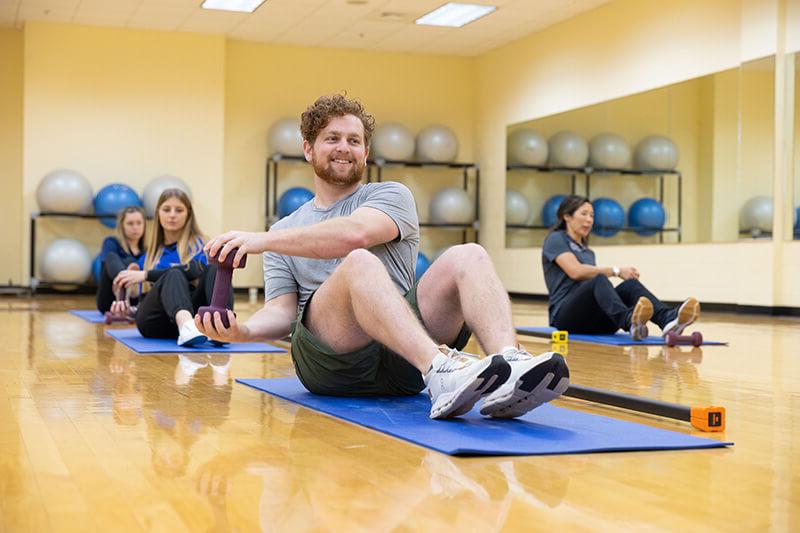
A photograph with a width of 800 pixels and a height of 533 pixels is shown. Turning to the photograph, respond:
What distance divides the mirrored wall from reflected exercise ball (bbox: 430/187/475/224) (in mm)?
705

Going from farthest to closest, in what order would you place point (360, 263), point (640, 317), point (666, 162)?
point (666, 162), point (640, 317), point (360, 263)

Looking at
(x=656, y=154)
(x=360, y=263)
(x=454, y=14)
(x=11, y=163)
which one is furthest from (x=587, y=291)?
(x=11, y=163)

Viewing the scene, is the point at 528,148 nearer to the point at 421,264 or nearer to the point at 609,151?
the point at 609,151

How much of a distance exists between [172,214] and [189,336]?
62cm

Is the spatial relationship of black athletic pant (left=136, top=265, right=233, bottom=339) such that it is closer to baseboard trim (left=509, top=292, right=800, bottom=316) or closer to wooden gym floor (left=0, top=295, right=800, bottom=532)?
wooden gym floor (left=0, top=295, right=800, bottom=532)

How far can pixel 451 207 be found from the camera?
11234mm

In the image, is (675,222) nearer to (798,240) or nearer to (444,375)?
(798,240)

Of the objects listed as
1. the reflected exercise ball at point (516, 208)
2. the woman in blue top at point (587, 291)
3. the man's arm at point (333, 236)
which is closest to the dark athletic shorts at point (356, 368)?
the man's arm at point (333, 236)

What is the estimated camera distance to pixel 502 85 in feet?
37.4

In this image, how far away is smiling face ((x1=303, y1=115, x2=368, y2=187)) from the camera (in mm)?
2635

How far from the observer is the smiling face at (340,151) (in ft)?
8.64

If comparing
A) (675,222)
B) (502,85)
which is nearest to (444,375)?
(675,222)

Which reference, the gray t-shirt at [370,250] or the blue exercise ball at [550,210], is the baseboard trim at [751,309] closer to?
the blue exercise ball at [550,210]

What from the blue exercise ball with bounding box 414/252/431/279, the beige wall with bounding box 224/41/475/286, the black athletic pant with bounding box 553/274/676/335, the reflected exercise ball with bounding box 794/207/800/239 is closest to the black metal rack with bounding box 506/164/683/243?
the blue exercise ball with bounding box 414/252/431/279
